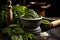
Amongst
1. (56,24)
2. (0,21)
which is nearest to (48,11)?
(56,24)

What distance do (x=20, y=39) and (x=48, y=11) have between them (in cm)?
391

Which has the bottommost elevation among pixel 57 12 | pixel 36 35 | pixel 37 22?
pixel 57 12

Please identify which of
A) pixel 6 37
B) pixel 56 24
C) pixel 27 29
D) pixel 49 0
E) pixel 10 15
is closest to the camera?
pixel 6 37

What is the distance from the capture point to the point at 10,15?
7.91 feet

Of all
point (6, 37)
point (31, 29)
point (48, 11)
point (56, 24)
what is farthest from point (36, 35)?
point (48, 11)

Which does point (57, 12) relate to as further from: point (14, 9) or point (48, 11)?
point (14, 9)

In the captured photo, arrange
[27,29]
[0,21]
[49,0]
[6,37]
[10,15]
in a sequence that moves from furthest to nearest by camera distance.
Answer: [49,0] → [0,21] → [10,15] → [27,29] → [6,37]

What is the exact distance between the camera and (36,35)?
221 cm

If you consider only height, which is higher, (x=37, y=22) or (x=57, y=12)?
(x=37, y=22)

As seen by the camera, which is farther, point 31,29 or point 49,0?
point 49,0

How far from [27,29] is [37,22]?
0.74 feet

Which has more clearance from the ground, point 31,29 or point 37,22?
point 37,22

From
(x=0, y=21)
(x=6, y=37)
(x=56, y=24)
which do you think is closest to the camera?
(x=6, y=37)

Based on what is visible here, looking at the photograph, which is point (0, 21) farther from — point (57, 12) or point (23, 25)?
point (57, 12)
